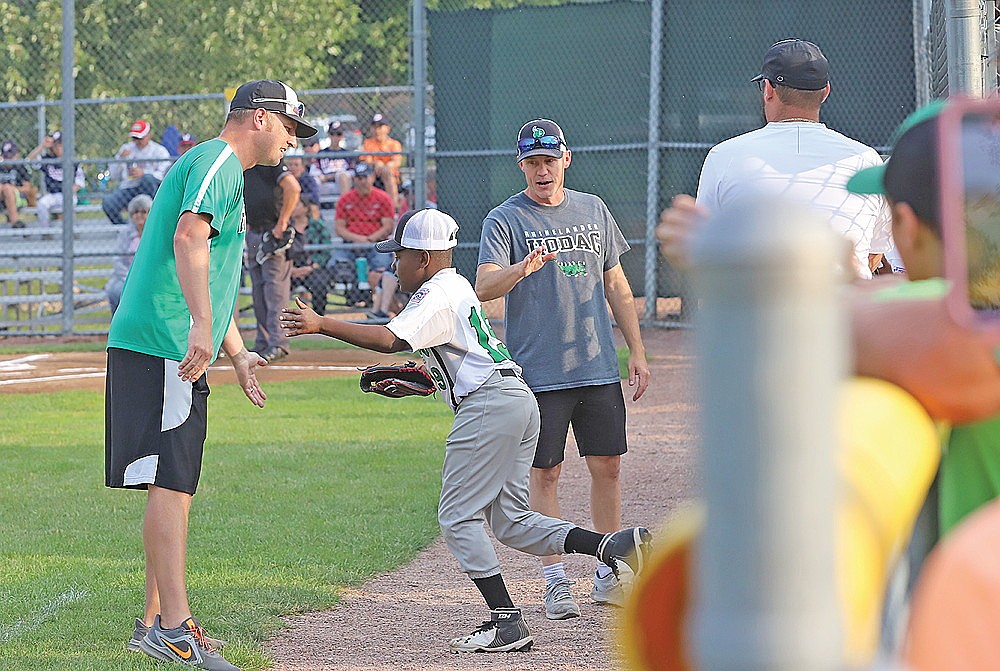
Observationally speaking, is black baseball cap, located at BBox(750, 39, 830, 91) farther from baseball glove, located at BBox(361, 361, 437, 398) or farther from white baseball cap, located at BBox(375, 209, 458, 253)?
baseball glove, located at BBox(361, 361, 437, 398)

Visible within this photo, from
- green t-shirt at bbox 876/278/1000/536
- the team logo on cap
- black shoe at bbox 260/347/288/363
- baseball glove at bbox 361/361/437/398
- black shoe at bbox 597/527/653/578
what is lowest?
black shoe at bbox 597/527/653/578

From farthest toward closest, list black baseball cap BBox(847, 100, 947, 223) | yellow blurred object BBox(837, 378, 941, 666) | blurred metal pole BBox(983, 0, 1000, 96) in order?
blurred metal pole BBox(983, 0, 1000, 96) < black baseball cap BBox(847, 100, 947, 223) < yellow blurred object BBox(837, 378, 941, 666)

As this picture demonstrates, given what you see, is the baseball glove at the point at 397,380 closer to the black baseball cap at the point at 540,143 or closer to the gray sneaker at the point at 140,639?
the gray sneaker at the point at 140,639

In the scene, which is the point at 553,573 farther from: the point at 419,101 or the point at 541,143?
the point at 419,101

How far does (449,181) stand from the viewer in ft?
49.5

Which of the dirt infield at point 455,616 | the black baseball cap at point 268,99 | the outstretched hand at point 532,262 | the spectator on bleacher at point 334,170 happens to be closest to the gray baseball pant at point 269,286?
the spectator on bleacher at point 334,170

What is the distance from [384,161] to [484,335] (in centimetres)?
1216

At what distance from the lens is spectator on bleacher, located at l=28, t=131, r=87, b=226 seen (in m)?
19.1

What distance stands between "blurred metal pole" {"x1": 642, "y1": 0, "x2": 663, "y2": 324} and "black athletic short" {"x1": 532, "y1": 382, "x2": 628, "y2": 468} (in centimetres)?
892

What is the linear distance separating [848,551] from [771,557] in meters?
0.23

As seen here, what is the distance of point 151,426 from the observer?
4730 millimetres

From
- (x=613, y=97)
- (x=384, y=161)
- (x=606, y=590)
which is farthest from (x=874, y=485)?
(x=384, y=161)

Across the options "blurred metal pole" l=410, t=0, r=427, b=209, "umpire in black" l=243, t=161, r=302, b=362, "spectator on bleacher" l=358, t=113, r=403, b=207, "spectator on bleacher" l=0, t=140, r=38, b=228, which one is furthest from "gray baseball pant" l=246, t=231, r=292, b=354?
"spectator on bleacher" l=0, t=140, r=38, b=228

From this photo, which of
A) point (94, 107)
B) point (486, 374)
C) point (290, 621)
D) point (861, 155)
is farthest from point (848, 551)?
point (94, 107)
